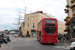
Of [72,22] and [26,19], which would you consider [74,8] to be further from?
[26,19]

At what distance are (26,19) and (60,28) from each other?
18862mm

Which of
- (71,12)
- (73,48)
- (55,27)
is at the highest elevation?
(71,12)

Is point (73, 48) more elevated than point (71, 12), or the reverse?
point (71, 12)

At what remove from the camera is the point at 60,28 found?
199 feet

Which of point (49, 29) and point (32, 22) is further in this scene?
point (32, 22)

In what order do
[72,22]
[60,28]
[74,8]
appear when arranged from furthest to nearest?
[60,28]
[74,8]
[72,22]

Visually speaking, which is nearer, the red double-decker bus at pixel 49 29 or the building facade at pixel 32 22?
the red double-decker bus at pixel 49 29

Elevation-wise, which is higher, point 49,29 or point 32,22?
point 32,22

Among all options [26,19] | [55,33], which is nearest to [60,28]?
[26,19]

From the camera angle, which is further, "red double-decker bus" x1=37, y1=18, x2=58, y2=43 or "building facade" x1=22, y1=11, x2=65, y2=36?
"building facade" x1=22, y1=11, x2=65, y2=36

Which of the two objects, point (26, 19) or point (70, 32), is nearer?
point (70, 32)

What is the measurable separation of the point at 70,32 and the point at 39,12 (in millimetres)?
30930

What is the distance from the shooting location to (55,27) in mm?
16781

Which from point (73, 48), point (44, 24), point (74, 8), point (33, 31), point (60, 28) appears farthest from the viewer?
point (60, 28)
